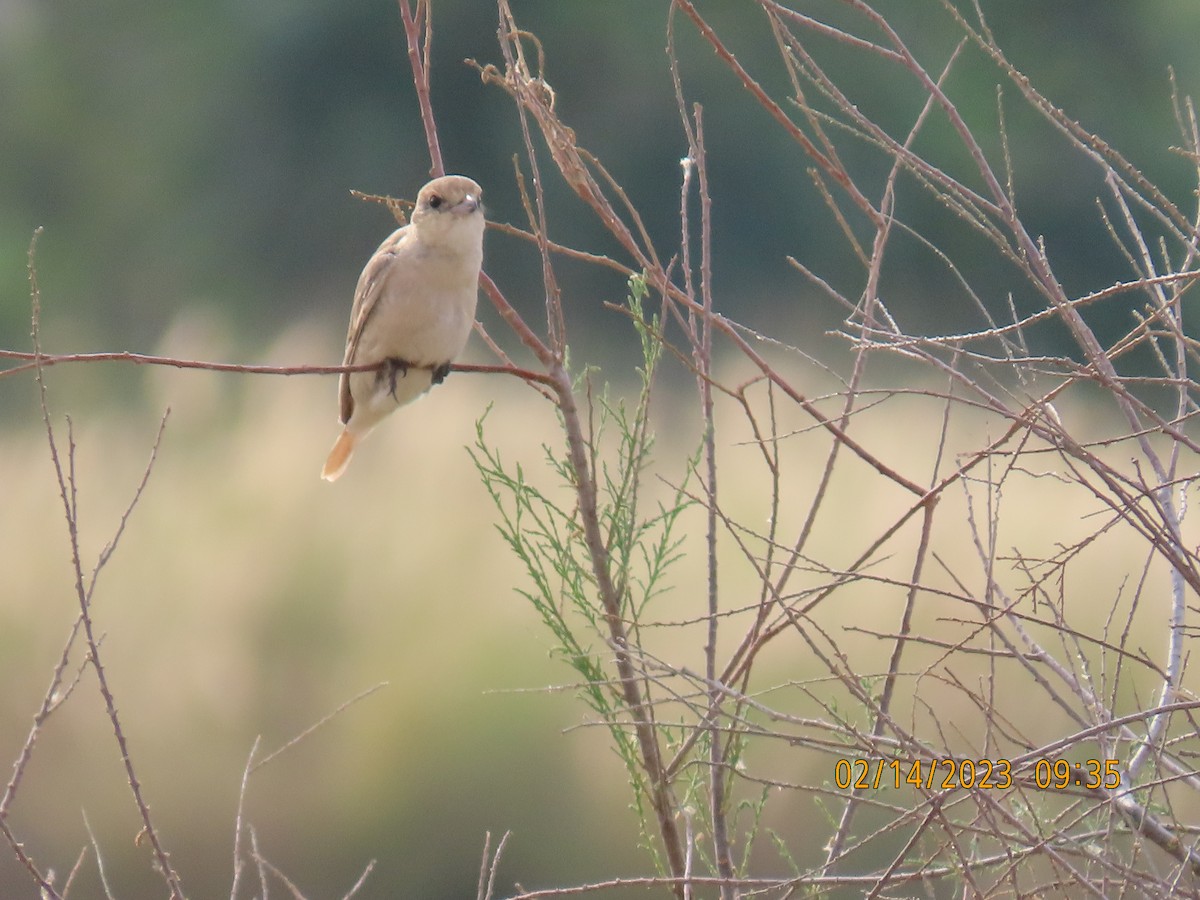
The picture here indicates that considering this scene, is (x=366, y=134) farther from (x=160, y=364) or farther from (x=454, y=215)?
(x=160, y=364)

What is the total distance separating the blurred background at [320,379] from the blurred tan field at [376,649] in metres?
0.01

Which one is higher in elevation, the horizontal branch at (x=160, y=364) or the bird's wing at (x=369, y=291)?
the bird's wing at (x=369, y=291)

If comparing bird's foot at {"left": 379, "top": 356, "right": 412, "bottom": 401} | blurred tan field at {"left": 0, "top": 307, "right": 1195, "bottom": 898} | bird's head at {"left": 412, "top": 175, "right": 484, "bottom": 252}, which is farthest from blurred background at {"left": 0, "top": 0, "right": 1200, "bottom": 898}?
bird's head at {"left": 412, "top": 175, "right": 484, "bottom": 252}

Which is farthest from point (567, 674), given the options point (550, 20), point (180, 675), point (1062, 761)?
point (550, 20)

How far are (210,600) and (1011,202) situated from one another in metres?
4.63

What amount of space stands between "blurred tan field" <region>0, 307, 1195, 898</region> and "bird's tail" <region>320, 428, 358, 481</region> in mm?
1260

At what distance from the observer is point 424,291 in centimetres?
295

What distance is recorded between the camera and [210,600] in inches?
226

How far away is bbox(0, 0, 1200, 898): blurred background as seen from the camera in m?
5.22

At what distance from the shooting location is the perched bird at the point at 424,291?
9.56 feet
